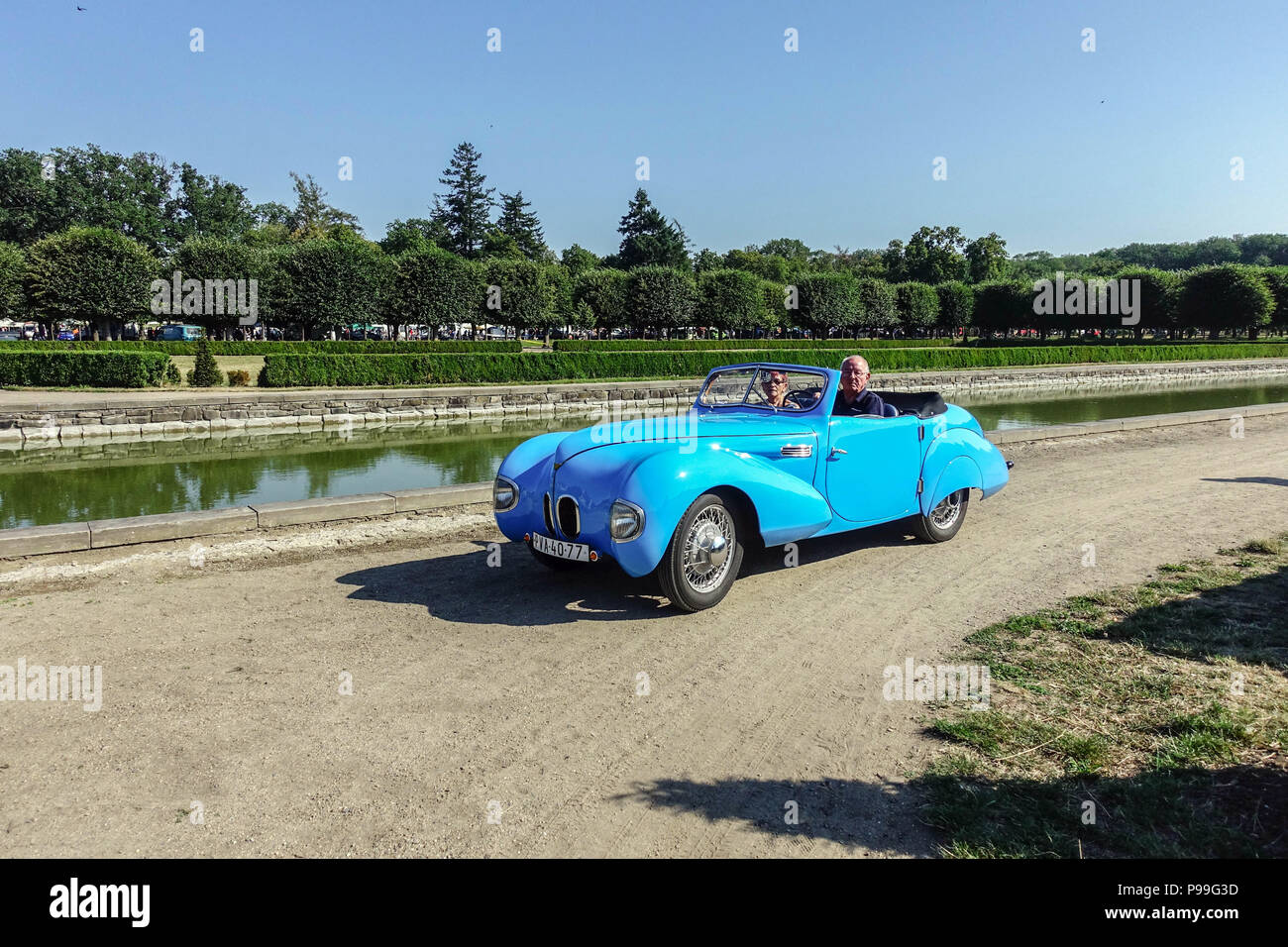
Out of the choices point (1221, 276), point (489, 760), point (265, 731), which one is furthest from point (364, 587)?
point (1221, 276)

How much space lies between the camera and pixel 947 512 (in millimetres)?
8055

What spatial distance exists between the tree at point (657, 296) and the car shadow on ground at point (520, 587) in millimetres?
52610

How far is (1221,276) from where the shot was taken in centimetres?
6519

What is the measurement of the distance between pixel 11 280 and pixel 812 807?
55784 mm

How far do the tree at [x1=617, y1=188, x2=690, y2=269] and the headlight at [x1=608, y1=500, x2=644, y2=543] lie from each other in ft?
289

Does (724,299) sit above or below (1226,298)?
below

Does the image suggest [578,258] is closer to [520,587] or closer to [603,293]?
[603,293]

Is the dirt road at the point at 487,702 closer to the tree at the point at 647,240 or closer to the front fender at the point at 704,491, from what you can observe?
the front fender at the point at 704,491

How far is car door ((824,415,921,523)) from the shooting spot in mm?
→ 6789

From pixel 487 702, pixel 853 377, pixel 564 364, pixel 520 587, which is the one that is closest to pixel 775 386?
pixel 853 377

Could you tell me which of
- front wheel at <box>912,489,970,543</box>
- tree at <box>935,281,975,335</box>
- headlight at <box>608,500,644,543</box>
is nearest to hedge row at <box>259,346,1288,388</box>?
front wheel at <box>912,489,970,543</box>

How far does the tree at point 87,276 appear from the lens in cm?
3959
